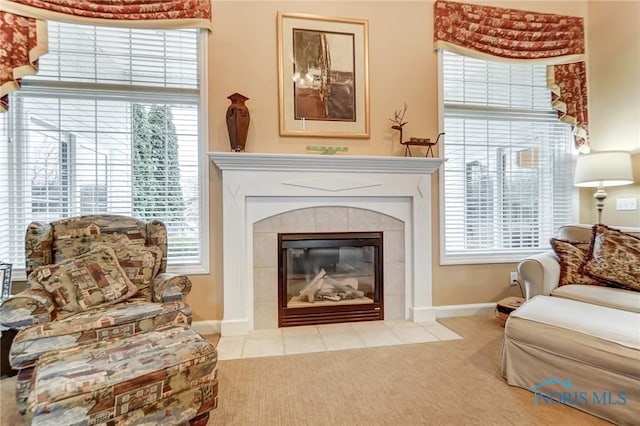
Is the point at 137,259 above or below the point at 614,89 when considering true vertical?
below

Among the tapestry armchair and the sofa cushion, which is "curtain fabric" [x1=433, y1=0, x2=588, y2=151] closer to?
the sofa cushion

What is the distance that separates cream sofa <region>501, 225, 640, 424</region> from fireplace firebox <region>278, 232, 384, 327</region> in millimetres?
1196

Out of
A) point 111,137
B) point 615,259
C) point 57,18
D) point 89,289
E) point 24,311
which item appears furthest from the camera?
point 111,137

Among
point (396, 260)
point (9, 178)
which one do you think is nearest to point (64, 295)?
point (9, 178)

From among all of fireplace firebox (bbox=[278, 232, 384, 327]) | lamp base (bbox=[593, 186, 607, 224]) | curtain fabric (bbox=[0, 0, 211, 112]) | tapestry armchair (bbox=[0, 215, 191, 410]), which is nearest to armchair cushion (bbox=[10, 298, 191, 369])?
tapestry armchair (bbox=[0, 215, 191, 410])

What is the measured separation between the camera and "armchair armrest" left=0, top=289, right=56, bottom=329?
1457 millimetres

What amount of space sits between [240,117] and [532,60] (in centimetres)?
291

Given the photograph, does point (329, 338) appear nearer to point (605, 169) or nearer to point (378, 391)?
point (378, 391)

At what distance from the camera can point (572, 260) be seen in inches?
85.1

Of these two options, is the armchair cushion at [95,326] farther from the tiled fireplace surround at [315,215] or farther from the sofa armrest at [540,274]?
the sofa armrest at [540,274]

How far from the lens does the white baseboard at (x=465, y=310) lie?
2.88 meters

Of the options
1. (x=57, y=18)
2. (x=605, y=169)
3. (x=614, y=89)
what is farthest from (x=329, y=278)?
(x=614, y=89)

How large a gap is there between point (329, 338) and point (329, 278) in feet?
1.86

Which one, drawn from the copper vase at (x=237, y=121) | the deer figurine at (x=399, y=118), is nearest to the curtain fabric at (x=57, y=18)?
the copper vase at (x=237, y=121)
